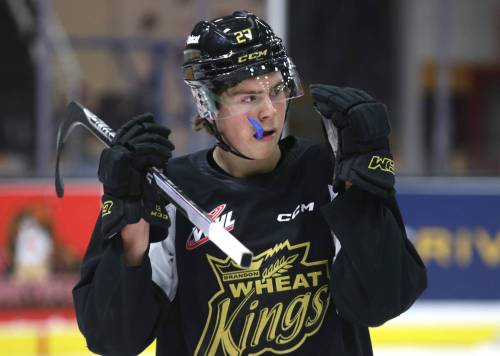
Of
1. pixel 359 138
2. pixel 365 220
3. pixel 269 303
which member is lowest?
pixel 269 303

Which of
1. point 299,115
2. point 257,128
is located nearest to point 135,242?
point 257,128

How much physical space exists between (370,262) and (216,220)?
0.24m

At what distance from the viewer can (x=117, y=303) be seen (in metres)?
1.28

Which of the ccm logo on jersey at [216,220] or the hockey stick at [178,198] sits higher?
the hockey stick at [178,198]

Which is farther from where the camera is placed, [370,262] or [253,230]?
[253,230]

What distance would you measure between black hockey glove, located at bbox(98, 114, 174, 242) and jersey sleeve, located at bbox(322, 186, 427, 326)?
0.23 m

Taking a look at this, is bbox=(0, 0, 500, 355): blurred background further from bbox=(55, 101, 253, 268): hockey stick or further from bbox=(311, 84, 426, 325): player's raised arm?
bbox=(311, 84, 426, 325): player's raised arm

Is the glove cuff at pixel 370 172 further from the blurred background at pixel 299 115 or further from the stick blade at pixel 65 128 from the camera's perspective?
the blurred background at pixel 299 115

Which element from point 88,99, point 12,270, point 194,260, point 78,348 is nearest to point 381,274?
point 194,260

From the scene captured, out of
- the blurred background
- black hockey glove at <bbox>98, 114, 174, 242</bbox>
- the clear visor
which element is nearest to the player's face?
the clear visor

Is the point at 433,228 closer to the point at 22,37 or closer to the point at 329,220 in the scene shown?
the point at 22,37

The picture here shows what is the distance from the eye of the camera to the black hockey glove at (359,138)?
123 cm

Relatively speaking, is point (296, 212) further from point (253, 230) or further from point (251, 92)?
point (251, 92)

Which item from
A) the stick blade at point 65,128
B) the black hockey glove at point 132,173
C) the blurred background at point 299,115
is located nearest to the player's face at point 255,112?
the black hockey glove at point 132,173
